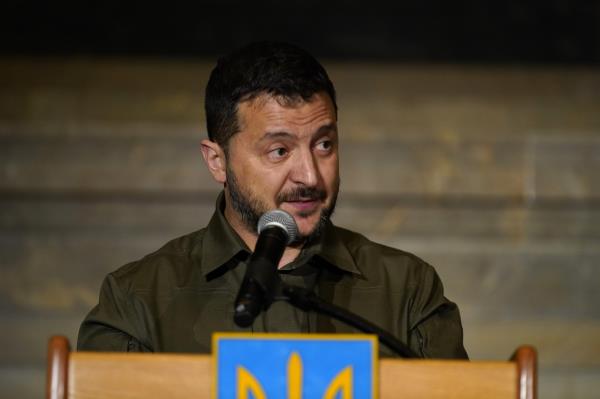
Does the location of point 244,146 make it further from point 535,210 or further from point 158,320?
point 535,210

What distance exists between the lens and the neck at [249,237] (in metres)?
2.24

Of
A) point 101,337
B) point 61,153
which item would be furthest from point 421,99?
point 101,337

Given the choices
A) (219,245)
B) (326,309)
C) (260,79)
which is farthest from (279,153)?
(326,309)

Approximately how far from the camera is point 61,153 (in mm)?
3945

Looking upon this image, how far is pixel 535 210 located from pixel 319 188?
1.99 metres

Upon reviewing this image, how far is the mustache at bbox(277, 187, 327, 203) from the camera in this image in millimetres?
2080

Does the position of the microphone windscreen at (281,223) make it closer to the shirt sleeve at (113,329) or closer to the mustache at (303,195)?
the mustache at (303,195)

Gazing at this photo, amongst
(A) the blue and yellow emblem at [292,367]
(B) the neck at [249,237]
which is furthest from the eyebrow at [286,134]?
(A) the blue and yellow emblem at [292,367]

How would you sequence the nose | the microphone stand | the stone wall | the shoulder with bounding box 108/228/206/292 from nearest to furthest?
the microphone stand → the nose → the shoulder with bounding box 108/228/206/292 → the stone wall

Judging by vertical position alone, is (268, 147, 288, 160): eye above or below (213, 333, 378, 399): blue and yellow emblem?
above

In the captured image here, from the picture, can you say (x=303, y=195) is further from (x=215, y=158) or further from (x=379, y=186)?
(x=379, y=186)

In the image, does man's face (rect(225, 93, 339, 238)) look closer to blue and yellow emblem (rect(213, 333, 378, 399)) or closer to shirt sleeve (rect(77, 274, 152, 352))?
shirt sleeve (rect(77, 274, 152, 352))

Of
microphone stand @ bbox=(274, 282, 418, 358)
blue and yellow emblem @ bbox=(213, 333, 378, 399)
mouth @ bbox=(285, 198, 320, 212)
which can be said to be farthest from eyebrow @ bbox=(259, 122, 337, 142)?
blue and yellow emblem @ bbox=(213, 333, 378, 399)

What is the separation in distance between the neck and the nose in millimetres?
195
